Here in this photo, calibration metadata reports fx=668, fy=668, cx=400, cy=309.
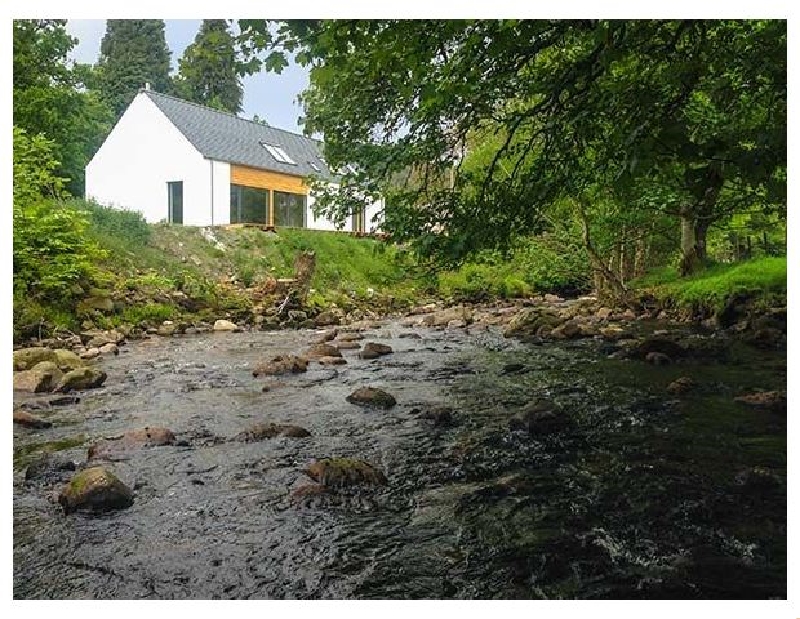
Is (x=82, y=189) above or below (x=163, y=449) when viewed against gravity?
above

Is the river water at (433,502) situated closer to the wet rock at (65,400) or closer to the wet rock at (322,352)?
the wet rock at (65,400)

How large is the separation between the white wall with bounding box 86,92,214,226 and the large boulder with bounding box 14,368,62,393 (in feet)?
16.1

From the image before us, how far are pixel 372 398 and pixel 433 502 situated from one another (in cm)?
189

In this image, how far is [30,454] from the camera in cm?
348

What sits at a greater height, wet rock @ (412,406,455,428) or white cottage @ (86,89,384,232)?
white cottage @ (86,89,384,232)

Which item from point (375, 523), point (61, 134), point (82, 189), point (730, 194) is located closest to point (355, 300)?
point (82, 189)

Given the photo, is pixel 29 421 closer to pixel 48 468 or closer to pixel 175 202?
pixel 48 468

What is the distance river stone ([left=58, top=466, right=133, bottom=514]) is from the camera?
2.63m

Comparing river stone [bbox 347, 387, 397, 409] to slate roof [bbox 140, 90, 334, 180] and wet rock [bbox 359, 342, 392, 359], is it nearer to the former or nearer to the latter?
wet rock [bbox 359, 342, 392, 359]

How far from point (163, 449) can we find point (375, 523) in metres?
1.55

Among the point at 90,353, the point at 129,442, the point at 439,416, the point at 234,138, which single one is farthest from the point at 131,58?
the point at 234,138

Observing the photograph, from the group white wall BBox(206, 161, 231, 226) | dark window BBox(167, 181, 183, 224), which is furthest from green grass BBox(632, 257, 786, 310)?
dark window BBox(167, 181, 183, 224)

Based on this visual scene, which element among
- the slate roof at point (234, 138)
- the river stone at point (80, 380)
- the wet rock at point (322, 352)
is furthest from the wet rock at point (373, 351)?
the slate roof at point (234, 138)
